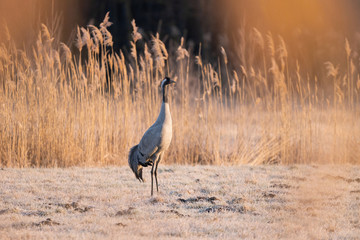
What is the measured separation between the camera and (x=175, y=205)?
416 centimetres

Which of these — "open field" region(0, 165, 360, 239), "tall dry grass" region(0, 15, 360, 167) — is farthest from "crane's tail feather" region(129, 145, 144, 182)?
"tall dry grass" region(0, 15, 360, 167)

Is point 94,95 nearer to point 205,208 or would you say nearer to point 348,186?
point 205,208

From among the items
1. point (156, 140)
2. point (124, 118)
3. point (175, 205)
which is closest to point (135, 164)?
point (156, 140)

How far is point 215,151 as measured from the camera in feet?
Result: 21.7

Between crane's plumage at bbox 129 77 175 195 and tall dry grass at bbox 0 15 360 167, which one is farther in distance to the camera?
tall dry grass at bbox 0 15 360 167

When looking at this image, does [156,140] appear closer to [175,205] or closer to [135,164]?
[135,164]

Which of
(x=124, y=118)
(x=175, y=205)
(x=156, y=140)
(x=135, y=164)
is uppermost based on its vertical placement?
(x=124, y=118)

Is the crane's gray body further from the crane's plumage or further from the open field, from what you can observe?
the open field

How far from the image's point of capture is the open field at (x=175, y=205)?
3.30 m

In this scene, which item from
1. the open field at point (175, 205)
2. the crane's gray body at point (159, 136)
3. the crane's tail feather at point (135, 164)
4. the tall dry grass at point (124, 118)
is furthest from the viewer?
the tall dry grass at point (124, 118)

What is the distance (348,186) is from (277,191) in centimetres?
83

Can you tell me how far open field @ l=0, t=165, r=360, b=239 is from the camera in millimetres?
3301

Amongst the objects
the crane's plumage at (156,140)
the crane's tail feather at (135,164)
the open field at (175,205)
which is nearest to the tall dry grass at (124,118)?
the open field at (175,205)

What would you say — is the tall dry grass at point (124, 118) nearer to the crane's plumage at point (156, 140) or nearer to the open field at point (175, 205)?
the open field at point (175, 205)
